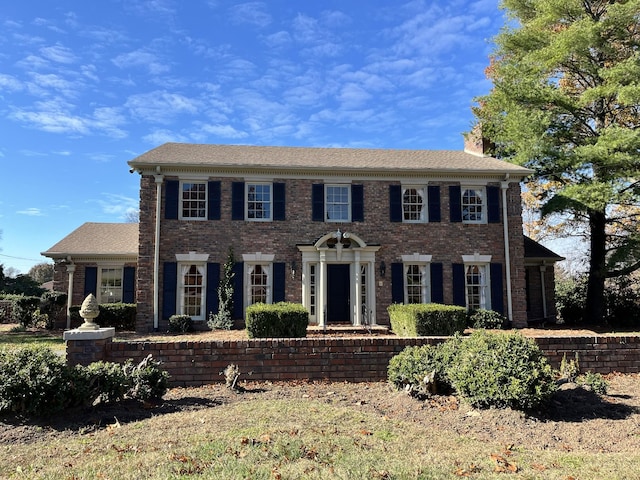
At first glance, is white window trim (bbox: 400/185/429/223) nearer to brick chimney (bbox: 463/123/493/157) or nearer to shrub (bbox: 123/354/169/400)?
brick chimney (bbox: 463/123/493/157)

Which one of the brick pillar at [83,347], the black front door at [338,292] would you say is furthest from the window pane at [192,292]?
the brick pillar at [83,347]

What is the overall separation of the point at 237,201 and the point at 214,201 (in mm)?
767

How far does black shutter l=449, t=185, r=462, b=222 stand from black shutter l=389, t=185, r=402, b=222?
1.84 metres

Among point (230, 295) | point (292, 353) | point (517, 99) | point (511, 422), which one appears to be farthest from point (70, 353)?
point (517, 99)

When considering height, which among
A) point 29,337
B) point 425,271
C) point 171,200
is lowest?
point 29,337

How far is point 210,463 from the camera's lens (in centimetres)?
381

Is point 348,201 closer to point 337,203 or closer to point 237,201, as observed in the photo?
point 337,203

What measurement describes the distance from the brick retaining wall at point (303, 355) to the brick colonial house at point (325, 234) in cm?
758

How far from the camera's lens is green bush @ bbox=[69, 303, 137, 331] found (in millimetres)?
15953

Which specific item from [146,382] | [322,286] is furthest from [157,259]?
[146,382]

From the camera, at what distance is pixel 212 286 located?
49.5 feet

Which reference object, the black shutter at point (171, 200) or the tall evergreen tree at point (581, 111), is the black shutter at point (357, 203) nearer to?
the black shutter at point (171, 200)

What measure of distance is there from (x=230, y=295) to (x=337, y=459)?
11.5 meters

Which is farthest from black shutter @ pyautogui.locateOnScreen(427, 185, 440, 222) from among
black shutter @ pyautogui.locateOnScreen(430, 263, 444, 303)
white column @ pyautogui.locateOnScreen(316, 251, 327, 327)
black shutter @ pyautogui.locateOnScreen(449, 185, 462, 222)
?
white column @ pyautogui.locateOnScreen(316, 251, 327, 327)
